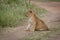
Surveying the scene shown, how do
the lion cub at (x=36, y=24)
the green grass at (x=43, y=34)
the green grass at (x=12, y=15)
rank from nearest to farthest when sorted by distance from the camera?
the green grass at (x=43, y=34)
the lion cub at (x=36, y=24)
the green grass at (x=12, y=15)

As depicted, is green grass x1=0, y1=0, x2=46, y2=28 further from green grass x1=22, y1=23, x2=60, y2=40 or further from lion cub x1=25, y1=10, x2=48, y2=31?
green grass x1=22, y1=23, x2=60, y2=40

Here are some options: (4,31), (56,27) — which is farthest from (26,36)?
(56,27)

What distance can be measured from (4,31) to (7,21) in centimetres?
106

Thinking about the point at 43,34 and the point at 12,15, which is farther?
the point at 12,15

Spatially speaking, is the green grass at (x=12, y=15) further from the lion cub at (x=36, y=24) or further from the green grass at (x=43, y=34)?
the green grass at (x=43, y=34)

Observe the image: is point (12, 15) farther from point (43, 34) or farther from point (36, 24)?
point (43, 34)

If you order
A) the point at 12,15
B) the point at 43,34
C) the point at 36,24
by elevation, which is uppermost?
the point at 36,24

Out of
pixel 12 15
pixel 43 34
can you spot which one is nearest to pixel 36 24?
pixel 43 34

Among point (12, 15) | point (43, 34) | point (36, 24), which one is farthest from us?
point (12, 15)

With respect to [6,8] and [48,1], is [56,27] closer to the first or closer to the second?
[6,8]

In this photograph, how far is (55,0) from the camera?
63.2 feet

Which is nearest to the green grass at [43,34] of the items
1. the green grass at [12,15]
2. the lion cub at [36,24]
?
the lion cub at [36,24]

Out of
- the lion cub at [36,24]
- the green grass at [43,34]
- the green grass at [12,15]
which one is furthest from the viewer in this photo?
the green grass at [12,15]

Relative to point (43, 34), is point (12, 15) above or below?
below
